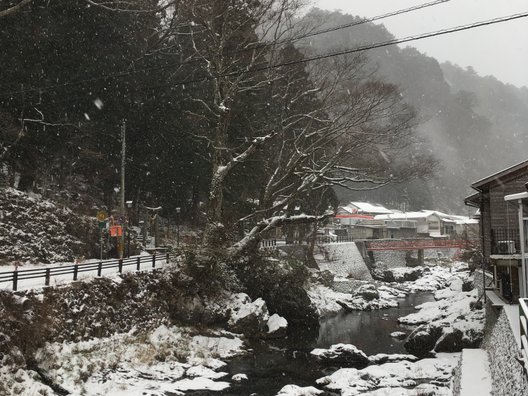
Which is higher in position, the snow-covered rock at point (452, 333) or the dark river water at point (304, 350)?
the snow-covered rock at point (452, 333)

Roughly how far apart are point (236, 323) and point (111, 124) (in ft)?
48.0

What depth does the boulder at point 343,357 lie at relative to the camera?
17516 millimetres

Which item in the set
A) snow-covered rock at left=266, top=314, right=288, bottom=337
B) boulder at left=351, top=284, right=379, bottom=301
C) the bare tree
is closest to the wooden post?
boulder at left=351, top=284, right=379, bottom=301

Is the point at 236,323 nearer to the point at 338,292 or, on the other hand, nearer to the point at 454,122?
the point at 338,292

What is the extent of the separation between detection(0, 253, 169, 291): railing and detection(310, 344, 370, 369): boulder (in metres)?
8.62

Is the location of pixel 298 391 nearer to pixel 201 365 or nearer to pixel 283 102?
pixel 201 365

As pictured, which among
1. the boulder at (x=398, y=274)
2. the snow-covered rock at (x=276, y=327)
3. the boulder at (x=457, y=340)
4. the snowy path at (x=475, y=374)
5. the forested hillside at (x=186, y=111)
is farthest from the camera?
the boulder at (x=398, y=274)

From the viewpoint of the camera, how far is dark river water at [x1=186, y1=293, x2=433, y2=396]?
1504 centimetres

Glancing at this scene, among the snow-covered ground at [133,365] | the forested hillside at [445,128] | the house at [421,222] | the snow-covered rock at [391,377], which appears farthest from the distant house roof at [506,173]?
the forested hillside at [445,128]

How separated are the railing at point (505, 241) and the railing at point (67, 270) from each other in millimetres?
14254

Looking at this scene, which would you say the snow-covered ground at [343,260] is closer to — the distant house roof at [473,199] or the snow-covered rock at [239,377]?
the distant house roof at [473,199]

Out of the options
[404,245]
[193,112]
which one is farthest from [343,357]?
[404,245]

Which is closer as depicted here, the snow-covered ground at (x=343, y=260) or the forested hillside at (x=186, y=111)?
the forested hillside at (x=186, y=111)

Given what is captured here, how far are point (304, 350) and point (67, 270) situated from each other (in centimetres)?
1005
